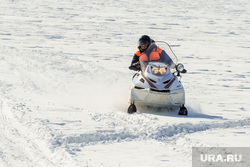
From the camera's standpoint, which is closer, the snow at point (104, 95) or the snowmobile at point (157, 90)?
the snow at point (104, 95)

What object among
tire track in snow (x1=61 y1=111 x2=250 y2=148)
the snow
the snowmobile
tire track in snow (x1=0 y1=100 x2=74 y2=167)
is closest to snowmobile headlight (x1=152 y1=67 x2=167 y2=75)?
the snowmobile

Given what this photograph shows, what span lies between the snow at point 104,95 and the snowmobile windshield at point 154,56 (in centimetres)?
96

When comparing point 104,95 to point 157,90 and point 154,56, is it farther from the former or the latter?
point 157,90

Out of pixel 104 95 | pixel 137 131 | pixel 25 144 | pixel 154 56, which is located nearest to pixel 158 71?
pixel 154 56

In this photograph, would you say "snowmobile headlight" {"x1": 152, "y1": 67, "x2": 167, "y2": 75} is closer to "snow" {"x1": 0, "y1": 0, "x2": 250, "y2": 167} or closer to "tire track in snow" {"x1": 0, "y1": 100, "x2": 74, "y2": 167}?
"snow" {"x1": 0, "y1": 0, "x2": 250, "y2": 167}

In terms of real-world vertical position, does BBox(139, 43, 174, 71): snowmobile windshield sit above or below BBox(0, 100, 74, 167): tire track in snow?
above

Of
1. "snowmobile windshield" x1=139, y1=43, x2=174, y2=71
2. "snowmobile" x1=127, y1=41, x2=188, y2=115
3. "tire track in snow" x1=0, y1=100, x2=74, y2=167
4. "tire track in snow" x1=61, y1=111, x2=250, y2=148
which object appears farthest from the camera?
"snowmobile windshield" x1=139, y1=43, x2=174, y2=71

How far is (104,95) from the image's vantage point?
9281 mm

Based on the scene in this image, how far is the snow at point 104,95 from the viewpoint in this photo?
572 centimetres

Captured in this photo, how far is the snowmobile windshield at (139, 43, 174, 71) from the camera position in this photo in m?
8.30

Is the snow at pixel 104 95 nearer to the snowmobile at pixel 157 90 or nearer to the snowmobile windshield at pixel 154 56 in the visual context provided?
the snowmobile at pixel 157 90

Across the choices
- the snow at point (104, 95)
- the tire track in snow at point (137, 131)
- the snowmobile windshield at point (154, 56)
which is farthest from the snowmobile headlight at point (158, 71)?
the tire track in snow at point (137, 131)

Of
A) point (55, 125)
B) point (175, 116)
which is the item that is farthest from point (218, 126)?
point (55, 125)

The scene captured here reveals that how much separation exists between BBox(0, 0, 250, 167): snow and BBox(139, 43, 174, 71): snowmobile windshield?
37.8 inches
